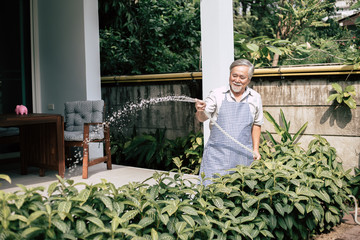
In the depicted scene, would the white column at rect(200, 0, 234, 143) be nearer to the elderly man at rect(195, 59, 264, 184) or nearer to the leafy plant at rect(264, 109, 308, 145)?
the leafy plant at rect(264, 109, 308, 145)

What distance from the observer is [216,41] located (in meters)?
3.58

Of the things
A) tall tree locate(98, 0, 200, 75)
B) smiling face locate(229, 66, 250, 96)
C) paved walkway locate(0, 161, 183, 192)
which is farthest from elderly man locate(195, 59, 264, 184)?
tall tree locate(98, 0, 200, 75)

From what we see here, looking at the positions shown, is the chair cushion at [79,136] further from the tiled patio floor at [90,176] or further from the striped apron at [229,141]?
the striped apron at [229,141]

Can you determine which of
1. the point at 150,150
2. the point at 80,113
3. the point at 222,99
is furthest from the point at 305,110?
the point at 80,113

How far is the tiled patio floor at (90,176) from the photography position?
408 centimetres

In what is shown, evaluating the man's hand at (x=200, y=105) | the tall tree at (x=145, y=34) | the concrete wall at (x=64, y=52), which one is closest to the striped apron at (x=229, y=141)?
the man's hand at (x=200, y=105)

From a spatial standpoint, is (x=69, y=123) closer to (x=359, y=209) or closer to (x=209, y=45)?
(x=209, y=45)

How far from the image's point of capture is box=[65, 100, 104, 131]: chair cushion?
4777 mm

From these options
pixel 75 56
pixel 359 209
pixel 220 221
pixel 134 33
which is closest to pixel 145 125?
pixel 75 56

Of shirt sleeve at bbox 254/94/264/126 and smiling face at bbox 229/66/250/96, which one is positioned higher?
smiling face at bbox 229/66/250/96

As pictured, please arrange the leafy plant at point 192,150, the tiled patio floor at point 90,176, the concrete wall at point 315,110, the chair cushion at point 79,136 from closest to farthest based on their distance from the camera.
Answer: the concrete wall at point 315,110 < the tiled patio floor at point 90,176 < the chair cushion at point 79,136 < the leafy plant at point 192,150

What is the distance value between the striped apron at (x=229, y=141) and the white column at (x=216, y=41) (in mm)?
1165

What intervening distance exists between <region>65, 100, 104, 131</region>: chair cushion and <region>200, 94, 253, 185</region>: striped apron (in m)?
2.57

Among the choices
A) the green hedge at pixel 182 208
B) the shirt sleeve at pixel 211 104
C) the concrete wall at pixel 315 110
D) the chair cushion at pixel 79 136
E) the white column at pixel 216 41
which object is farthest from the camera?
the chair cushion at pixel 79 136
